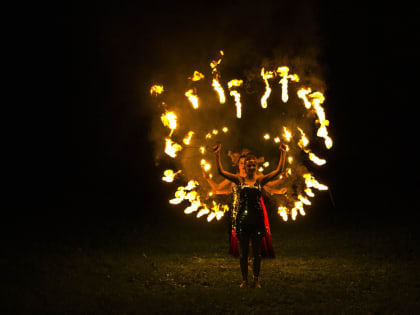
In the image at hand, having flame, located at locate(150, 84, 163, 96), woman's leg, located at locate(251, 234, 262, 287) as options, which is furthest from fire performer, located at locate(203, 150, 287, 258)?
flame, located at locate(150, 84, 163, 96)

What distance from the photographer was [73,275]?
7.94 metres

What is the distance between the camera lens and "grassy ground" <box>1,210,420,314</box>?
6.19 meters

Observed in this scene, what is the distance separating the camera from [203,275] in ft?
25.8

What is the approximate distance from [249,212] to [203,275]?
5.42ft

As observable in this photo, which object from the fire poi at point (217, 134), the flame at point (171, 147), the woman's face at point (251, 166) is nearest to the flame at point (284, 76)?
the fire poi at point (217, 134)

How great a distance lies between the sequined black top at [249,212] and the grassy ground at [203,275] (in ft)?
2.64

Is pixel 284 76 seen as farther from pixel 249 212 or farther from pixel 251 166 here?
pixel 249 212

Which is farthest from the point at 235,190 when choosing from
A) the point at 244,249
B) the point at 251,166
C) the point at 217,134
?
the point at 217,134

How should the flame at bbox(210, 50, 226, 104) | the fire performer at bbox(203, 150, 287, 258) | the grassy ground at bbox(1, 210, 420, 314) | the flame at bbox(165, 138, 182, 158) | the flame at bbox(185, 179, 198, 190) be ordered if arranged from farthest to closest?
the flame at bbox(210, 50, 226, 104), the flame at bbox(185, 179, 198, 190), the flame at bbox(165, 138, 182, 158), the fire performer at bbox(203, 150, 287, 258), the grassy ground at bbox(1, 210, 420, 314)

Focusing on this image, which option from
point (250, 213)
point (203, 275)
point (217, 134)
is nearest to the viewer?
point (250, 213)

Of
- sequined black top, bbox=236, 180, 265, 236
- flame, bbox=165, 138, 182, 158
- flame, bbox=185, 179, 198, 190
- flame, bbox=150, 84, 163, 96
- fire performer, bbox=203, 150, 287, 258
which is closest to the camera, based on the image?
sequined black top, bbox=236, 180, 265, 236

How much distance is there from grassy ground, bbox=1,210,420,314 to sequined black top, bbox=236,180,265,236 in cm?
81

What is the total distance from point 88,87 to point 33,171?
18.9ft

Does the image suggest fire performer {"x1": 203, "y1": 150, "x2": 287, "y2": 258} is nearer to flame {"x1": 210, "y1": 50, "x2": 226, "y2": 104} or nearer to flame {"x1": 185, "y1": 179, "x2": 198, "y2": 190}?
flame {"x1": 185, "y1": 179, "x2": 198, "y2": 190}
